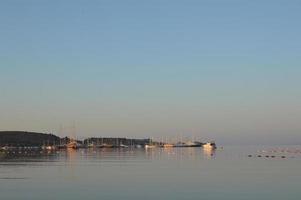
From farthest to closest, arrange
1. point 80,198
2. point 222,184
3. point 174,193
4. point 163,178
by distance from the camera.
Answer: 1. point 163,178
2. point 222,184
3. point 174,193
4. point 80,198

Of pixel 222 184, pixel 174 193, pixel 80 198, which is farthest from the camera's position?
pixel 222 184

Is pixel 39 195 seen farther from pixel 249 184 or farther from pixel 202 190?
pixel 249 184

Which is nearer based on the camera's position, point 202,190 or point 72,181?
point 202,190

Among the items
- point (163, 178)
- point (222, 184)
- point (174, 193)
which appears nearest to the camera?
point (174, 193)

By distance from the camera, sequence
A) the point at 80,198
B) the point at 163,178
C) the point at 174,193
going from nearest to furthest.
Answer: the point at 80,198
the point at 174,193
the point at 163,178

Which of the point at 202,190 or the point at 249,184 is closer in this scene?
the point at 202,190

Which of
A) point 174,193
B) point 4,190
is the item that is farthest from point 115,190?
point 4,190

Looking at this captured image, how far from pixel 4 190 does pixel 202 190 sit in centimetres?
2048

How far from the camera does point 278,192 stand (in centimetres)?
5422

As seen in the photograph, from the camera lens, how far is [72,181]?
65.4m

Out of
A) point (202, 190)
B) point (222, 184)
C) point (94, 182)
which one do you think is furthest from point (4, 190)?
point (222, 184)

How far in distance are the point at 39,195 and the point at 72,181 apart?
595 inches

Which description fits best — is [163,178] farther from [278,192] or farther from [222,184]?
[278,192]

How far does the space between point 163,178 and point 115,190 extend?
1563 cm
